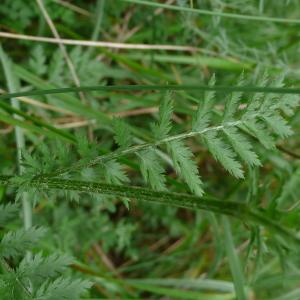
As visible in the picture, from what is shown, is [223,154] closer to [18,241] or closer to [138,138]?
[18,241]

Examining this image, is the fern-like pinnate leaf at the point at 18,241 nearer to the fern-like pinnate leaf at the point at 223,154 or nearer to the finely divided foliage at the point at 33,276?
the finely divided foliage at the point at 33,276

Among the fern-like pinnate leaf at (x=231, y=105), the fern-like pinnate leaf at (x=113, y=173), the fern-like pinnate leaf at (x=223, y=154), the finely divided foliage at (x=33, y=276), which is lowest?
the finely divided foliage at (x=33, y=276)

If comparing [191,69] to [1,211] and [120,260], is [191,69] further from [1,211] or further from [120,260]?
[1,211]

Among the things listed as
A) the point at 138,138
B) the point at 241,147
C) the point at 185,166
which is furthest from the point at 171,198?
the point at 138,138

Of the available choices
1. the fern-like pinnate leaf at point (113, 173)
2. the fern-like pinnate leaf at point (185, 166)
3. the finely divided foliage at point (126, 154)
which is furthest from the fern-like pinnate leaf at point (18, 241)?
the fern-like pinnate leaf at point (185, 166)

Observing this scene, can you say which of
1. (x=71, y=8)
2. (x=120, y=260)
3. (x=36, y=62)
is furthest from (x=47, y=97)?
(x=120, y=260)

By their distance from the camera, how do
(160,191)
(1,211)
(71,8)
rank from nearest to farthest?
(160,191)
(1,211)
(71,8)

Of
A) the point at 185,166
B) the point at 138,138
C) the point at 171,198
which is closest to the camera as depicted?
the point at 171,198
